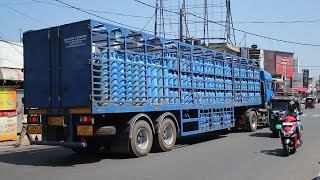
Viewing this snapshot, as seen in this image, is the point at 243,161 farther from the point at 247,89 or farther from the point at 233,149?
the point at 247,89

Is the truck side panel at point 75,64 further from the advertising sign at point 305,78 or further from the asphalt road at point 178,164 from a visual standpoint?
the advertising sign at point 305,78

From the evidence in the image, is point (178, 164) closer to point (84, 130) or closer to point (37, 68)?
point (84, 130)

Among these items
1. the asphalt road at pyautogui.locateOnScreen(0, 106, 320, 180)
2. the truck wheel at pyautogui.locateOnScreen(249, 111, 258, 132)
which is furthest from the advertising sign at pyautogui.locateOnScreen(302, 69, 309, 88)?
the asphalt road at pyautogui.locateOnScreen(0, 106, 320, 180)

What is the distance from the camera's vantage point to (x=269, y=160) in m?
10.9

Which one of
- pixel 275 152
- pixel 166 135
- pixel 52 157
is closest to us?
pixel 52 157

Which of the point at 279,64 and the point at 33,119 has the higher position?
the point at 279,64

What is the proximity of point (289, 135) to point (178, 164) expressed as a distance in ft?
11.4

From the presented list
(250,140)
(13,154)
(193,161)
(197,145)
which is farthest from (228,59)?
(13,154)

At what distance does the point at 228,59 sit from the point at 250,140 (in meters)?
3.93

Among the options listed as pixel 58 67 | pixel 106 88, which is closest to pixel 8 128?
pixel 58 67

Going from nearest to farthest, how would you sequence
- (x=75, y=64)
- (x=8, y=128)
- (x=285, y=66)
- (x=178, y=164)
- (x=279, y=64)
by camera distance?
1. (x=178, y=164)
2. (x=75, y=64)
3. (x=8, y=128)
4. (x=279, y=64)
5. (x=285, y=66)

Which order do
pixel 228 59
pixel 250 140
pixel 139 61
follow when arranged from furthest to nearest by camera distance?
pixel 228 59 < pixel 250 140 < pixel 139 61

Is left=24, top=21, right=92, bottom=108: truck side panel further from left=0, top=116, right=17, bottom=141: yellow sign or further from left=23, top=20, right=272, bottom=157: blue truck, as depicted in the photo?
left=0, top=116, right=17, bottom=141: yellow sign

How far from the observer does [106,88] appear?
414 inches
